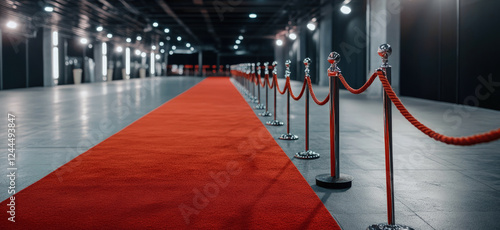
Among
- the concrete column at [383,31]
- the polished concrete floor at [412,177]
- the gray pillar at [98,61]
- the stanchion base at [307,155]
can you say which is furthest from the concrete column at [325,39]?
the stanchion base at [307,155]

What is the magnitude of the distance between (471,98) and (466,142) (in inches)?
363

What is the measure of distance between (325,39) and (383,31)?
7.92 metres

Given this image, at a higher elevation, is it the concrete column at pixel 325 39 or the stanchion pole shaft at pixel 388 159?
the concrete column at pixel 325 39

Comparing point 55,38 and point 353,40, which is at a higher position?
point 55,38

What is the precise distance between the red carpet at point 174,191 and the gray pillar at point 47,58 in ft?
65.2

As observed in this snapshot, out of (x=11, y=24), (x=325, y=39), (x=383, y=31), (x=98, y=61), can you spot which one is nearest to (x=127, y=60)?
(x=98, y=61)

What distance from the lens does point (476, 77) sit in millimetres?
9922

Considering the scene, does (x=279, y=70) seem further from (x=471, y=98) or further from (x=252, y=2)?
(x=471, y=98)

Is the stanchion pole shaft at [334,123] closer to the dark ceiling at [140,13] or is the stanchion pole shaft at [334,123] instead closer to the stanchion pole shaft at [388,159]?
the stanchion pole shaft at [388,159]

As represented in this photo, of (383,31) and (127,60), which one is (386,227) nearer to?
(383,31)

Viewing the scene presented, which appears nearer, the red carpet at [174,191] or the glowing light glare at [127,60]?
the red carpet at [174,191]

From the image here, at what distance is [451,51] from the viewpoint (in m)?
11.0

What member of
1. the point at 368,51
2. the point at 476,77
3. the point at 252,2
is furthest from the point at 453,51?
the point at 252,2

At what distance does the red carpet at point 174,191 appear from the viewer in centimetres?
262
